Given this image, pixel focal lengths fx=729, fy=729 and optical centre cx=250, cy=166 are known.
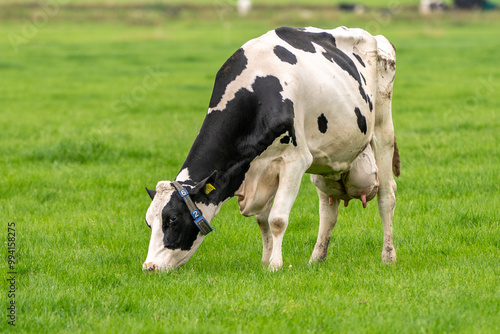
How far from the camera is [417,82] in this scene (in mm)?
22359

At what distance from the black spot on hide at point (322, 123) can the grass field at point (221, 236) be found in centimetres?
124

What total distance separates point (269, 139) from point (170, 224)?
108 cm


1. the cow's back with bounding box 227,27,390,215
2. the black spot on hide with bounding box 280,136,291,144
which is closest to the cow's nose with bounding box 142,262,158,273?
the cow's back with bounding box 227,27,390,215

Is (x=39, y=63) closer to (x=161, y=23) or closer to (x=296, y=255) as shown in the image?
(x=296, y=255)

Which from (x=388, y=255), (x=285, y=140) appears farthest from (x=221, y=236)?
(x=285, y=140)

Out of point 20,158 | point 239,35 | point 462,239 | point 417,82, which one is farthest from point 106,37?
point 462,239

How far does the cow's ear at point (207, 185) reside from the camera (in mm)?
5879

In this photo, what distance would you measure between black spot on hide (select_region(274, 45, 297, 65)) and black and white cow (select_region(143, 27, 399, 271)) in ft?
0.04

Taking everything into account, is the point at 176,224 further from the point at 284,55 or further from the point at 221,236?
the point at 221,236

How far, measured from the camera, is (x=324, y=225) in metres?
7.49

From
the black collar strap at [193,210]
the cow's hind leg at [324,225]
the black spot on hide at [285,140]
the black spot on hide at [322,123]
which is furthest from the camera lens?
the cow's hind leg at [324,225]

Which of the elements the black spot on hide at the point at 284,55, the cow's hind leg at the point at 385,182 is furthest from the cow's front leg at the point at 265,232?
the black spot on hide at the point at 284,55

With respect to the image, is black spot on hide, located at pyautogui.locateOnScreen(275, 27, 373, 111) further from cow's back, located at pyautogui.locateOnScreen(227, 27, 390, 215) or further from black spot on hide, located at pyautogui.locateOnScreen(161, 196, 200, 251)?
black spot on hide, located at pyautogui.locateOnScreen(161, 196, 200, 251)

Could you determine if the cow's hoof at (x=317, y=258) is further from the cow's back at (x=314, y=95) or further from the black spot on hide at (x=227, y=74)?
the black spot on hide at (x=227, y=74)
